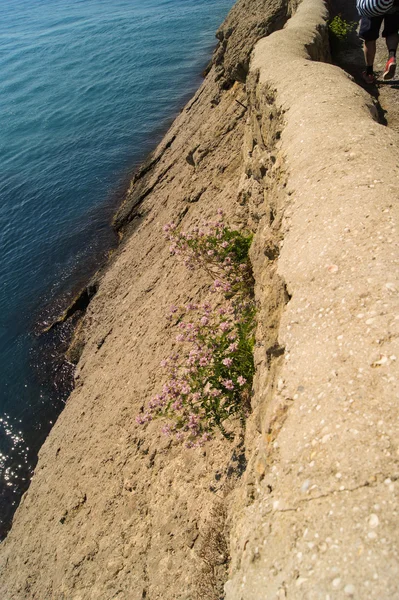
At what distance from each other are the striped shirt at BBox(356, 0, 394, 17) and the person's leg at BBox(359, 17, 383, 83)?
0.14 meters

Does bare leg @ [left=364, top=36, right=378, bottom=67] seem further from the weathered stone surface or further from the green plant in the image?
the weathered stone surface

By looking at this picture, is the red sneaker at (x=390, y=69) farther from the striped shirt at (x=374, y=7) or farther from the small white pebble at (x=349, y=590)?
the small white pebble at (x=349, y=590)

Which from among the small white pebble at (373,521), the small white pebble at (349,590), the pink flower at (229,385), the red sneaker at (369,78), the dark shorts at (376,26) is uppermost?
the dark shorts at (376,26)

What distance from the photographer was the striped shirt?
21.8 ft

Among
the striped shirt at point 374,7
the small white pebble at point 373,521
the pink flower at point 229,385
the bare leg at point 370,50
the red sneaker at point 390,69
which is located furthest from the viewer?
the bare leg at point 370,50

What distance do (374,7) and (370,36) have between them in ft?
1.59

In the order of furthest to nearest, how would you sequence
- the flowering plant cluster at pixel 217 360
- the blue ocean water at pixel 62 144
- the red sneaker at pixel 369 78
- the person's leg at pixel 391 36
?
the blue ocean water at pixel 62 144
the red sneaker at pixel 369 78
the person's leg at pixel 391 36
the flowering plant cluster at pixel 217 360

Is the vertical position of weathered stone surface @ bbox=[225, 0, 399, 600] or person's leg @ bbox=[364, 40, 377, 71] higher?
person's leg @ bbox=[364, 40, 377, 71]

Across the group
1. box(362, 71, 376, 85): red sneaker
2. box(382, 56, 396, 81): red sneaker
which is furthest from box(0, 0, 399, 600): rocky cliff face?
box(382, 56, 396, 81): red sneaker

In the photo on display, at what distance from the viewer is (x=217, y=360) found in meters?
4.25

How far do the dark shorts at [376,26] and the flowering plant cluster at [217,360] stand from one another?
192 inches

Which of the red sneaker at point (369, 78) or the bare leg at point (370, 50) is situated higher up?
the bare leg at point (370, 50)

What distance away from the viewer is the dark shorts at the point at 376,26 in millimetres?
6973

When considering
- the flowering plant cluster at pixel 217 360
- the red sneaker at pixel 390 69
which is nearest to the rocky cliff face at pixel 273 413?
the flowering plant cluster at pixel 217 360
